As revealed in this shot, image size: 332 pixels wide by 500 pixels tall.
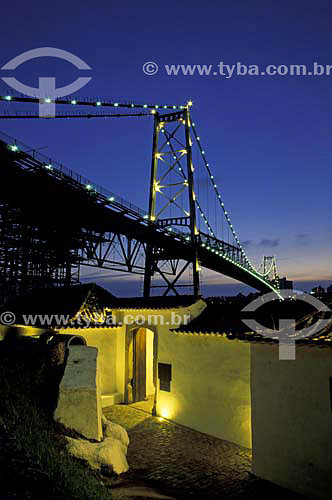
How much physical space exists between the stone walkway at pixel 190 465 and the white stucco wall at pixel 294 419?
330 millimetres

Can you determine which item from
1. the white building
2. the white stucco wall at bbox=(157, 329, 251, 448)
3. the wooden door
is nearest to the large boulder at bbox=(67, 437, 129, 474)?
the white building

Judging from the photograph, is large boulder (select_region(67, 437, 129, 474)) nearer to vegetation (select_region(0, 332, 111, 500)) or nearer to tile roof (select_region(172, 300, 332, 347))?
vegetation (select_region(0, 332, 111, 500))

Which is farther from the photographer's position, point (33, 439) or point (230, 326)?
point (230, 326)

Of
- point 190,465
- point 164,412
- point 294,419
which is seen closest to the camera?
point 294,419

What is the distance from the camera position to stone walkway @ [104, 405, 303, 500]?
6199 mm

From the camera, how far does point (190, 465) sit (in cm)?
727

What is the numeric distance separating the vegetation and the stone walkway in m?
1.36

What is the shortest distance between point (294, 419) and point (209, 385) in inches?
127

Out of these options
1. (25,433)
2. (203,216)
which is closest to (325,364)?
(25,433)

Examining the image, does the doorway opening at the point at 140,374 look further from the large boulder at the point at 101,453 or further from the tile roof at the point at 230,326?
the large boulder at the point at 101,453

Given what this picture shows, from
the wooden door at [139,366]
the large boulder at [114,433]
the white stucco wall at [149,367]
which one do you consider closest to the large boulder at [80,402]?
the large boulder at [114,433]

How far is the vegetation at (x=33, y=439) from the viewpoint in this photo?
3486 millimetres

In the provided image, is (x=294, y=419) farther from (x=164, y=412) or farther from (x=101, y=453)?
(x=164, y=412)

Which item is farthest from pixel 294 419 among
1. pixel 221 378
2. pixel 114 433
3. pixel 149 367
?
pixel 149 367
